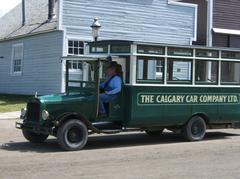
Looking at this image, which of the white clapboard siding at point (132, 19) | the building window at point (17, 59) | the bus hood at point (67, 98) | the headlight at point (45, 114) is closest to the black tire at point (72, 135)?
the headlight at point (45, 114)

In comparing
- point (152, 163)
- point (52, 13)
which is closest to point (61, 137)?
point (152, 163)

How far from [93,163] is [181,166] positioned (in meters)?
Result: 1.62

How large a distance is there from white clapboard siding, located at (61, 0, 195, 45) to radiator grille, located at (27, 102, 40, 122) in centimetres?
1226

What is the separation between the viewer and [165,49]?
13.1 meters

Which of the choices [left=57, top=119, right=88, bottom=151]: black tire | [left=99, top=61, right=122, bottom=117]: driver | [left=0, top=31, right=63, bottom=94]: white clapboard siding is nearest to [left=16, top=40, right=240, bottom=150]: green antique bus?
[left=57, top=119, right=88, bottom=151]: black tire

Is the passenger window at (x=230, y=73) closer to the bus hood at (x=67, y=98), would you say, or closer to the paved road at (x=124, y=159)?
the paved road at (x=124, y=159)

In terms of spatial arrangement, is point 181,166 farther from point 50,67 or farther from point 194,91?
point 50,67

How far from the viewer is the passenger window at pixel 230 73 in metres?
14.4

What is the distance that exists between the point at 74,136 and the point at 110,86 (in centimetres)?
149

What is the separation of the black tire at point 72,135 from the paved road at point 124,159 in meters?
0.19

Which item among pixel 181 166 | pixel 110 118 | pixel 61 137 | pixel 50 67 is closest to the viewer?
pixel 181 166

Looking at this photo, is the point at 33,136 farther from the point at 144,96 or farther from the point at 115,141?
the point at 144,96

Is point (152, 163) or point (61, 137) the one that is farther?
point (61, 137)

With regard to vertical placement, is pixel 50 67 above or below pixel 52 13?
below
